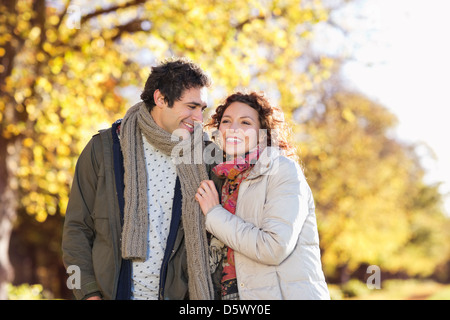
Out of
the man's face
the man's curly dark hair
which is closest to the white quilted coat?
the man's face

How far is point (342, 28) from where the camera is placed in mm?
9500

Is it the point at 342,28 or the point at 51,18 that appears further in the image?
the point at 342,28

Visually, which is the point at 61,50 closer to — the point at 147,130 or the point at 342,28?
the point at 342,28

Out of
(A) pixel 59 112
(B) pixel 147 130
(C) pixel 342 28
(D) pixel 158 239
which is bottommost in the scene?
(D) pixel 158 239

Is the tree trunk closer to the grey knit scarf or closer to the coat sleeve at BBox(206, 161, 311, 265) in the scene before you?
the grey knit scarf

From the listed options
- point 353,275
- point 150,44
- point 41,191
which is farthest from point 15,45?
point 353,275

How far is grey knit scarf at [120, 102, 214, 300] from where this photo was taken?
2918 mm

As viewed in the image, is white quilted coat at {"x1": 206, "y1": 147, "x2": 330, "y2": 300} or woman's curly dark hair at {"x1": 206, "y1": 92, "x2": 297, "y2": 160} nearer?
white quilted coat at {"x1": 206, "y1": 147, "x2": 330, "y2": 300}

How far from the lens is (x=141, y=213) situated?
3.04 meters

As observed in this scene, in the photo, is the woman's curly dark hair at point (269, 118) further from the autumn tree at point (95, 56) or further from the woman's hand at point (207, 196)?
the autumn tree at point (95, 56)

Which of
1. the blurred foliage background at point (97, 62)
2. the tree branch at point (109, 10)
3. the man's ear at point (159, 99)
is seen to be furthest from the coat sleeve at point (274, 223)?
the tree branch at point (109, 10)

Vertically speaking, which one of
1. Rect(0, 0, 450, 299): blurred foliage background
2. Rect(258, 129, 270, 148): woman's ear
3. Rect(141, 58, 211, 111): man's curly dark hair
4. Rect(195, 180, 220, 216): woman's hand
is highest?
Rect(0, 0, 450, 299): blurred foliage background

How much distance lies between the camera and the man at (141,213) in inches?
116

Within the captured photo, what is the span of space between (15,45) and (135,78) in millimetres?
1793
